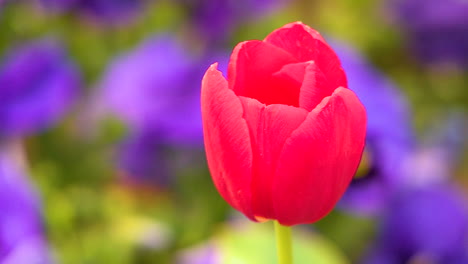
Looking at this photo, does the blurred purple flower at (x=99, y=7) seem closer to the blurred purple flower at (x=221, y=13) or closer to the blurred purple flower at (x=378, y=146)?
the blurred purple flower at (x=221, y=13)

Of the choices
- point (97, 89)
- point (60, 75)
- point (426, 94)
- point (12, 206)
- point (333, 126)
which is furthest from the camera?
point (426, 94)

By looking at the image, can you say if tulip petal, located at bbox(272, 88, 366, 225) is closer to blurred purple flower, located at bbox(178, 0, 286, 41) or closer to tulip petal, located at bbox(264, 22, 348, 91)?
tulip petal, located at bbox(264, 22, 348, 91)

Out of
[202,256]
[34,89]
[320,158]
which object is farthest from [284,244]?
[34,89]

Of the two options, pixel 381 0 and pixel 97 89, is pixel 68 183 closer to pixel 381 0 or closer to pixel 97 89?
pixel 97 89

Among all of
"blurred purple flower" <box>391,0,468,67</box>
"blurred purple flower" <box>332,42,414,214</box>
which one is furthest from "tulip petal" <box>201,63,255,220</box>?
"blurred purple flower" <box>391,0,468,67</box>

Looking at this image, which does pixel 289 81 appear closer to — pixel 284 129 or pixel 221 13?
pixel 284 129

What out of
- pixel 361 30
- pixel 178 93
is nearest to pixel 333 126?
pixel 178 93
